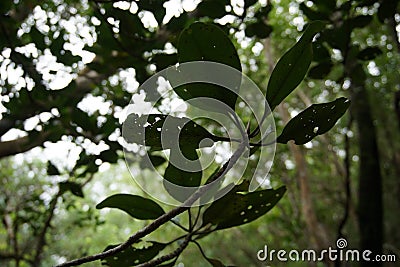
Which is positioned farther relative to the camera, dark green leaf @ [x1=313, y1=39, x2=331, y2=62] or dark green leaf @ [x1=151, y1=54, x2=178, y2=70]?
dark green leaf @ [x1=313, y1=39, x2=331, y2=62]

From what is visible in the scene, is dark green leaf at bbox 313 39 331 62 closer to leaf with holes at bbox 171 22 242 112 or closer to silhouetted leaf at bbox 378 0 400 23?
silhouetted leaf at bbox 378 0 400 23

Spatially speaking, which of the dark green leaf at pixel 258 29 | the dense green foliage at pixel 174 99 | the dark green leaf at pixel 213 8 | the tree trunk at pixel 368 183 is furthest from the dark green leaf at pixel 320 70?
the tree trunk at pixel 368 183

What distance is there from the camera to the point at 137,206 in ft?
1.99

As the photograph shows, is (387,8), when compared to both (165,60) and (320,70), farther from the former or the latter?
(165,60)

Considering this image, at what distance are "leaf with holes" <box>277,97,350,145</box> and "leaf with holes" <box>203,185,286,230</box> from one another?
0.10 m

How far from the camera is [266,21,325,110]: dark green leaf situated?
469 millimetres

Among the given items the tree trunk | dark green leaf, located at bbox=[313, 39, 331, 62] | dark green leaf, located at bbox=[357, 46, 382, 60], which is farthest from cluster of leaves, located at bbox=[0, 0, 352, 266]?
the tree trunk

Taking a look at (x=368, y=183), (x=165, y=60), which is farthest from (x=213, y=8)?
(x=368, y=183)

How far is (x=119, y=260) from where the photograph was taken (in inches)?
24.2

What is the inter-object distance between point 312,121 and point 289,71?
0.06m

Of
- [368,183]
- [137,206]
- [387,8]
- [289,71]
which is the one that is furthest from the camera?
[368,183]

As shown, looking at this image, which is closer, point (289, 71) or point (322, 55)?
point (289, 71)

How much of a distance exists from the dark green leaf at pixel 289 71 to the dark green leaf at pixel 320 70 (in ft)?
1.66

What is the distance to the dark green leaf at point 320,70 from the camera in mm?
962
